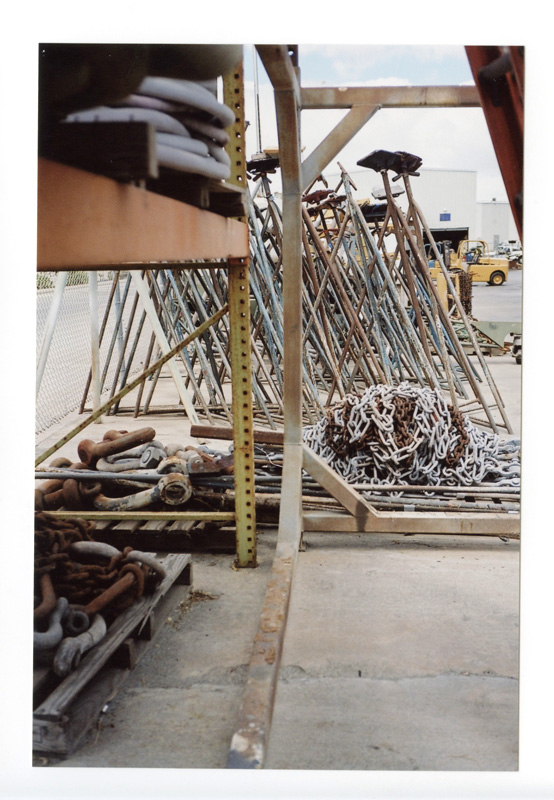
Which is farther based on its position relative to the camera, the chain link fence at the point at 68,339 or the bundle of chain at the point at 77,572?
the chain link fence at the point at 68,339

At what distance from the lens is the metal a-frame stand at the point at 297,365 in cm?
318

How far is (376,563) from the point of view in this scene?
164 inches

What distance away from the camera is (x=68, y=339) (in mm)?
13336

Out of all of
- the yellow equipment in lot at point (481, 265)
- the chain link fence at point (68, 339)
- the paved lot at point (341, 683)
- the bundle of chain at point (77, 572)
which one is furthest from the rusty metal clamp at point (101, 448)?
the yellow equipment in lot at point (481, 265)

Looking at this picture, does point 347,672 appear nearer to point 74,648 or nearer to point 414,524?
point 74,648

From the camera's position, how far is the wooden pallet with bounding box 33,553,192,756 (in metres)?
2.41

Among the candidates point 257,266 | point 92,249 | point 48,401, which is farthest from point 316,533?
point 48,401

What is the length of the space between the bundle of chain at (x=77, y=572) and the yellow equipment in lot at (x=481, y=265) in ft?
42.3

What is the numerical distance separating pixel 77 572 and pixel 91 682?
552 mm

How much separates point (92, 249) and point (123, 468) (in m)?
3.45

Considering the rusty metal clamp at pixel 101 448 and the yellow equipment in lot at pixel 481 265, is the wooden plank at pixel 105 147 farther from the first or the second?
the yellow equipment in lot at pixel 481 265

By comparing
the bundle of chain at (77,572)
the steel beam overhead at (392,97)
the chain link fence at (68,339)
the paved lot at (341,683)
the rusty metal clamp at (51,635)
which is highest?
the steel beam overhead at (392,97)

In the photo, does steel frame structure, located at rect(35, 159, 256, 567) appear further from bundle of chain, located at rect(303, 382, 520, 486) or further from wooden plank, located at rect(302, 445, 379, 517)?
bundle of chain, located at rect(303, 382, 520, 486)
